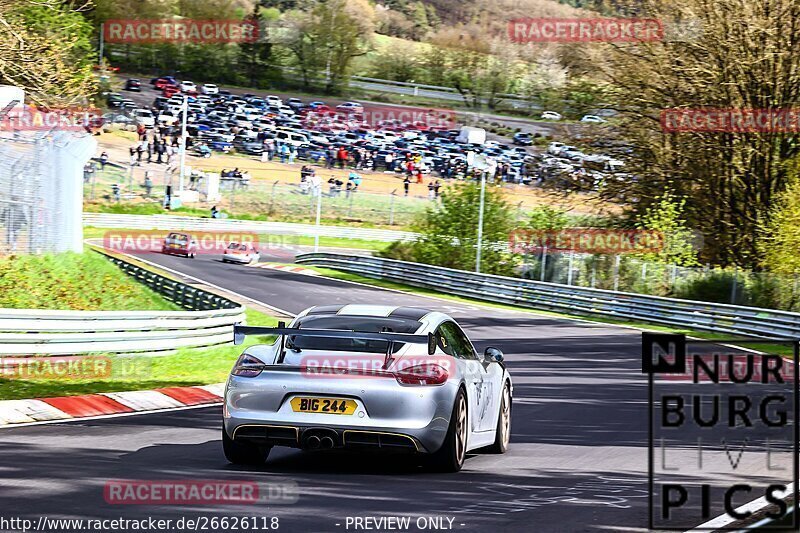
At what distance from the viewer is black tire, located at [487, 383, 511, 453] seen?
1121cm

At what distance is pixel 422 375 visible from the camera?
9.30 metres

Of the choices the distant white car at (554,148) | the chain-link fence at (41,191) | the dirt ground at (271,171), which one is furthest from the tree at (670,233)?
the dirt ground at (271,171)

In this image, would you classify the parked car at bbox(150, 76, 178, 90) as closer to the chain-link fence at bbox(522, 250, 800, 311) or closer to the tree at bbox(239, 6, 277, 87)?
the tree at bbox(239, 6, 277, 87)

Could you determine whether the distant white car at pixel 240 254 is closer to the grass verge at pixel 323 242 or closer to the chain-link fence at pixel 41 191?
the grass verge at pixel 323 242

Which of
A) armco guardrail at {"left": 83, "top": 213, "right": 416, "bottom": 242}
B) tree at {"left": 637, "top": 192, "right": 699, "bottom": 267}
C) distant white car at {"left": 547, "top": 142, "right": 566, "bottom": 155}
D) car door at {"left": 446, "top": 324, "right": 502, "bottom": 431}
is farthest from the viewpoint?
armco guardrail at {"left": 83, "top": 213, "right": 416, "bottom": 242}

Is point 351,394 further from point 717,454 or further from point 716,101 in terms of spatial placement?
point 716,101

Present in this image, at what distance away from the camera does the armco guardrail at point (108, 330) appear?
18.2 meters

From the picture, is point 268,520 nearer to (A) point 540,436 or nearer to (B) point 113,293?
(A) point 540,436

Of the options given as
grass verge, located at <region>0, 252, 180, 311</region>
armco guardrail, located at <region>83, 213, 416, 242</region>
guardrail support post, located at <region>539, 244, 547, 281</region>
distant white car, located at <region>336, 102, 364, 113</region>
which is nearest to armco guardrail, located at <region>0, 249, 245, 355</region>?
grass verge, located at <region>0, 252, 180, 311</region>

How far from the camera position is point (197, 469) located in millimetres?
9195

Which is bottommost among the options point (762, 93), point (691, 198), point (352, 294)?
point (352, 294)

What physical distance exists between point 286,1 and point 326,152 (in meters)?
92.3

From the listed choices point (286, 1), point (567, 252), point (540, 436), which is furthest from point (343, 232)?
point (286, 1)

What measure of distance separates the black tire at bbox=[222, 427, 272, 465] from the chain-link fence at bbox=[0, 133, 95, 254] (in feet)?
50.0
